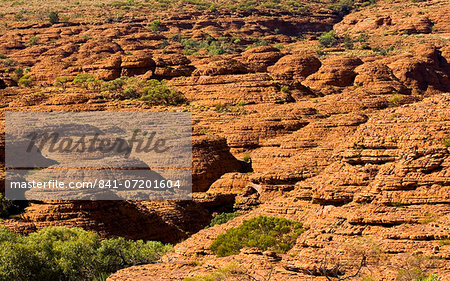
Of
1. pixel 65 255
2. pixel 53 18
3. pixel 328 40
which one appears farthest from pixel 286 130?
pixel 53 18

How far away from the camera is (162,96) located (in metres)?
75.8

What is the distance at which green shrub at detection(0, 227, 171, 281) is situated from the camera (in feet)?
103

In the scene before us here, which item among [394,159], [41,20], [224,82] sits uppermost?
[394,159]

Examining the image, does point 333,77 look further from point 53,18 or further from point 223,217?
point 53,18

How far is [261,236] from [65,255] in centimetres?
810

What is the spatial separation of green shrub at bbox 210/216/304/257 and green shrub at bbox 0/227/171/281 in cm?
367

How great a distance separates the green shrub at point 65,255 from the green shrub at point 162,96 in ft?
133

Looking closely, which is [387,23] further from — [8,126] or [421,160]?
[421,160]

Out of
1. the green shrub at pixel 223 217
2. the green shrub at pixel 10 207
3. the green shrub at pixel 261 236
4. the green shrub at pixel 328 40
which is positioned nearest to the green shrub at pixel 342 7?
the green shrub at pixel 328 40

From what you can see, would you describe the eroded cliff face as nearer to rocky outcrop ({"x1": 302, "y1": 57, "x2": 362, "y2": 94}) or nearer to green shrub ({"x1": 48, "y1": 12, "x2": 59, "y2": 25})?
rocky outcrop ({"x1": 302, "y1": 57, "x2": 362, "y2": 94})

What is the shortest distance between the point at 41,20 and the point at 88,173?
109168 millimetres

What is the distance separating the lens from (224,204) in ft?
152

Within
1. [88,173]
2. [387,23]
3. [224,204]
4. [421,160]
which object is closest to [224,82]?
[224,204]

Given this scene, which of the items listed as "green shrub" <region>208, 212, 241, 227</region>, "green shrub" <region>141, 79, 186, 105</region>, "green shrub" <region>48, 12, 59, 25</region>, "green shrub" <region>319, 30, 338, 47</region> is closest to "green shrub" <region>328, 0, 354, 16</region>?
"green shrub" <region>319, 30, 338, 47</region>
